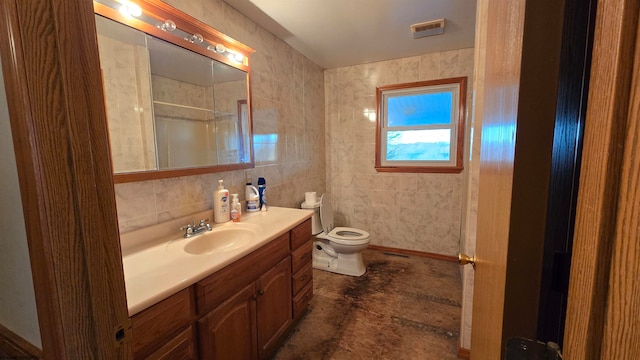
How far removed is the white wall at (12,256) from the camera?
478 mm

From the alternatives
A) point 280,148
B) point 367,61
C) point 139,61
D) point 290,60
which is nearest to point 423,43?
point 367,61

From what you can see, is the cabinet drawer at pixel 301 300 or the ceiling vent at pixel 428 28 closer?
the cabinet drawer at pixel 301 300

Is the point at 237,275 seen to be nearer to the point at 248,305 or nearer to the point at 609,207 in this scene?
the point at 248,305

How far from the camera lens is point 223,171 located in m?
1.78

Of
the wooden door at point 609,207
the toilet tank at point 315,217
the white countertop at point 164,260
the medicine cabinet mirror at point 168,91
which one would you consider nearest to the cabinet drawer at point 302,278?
the white countertop at point 164,260

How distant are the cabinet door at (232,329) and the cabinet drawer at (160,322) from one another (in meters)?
0.11

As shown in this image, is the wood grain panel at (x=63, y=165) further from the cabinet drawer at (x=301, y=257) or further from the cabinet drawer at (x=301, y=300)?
the cabinet drawer at (x=301, y=300)

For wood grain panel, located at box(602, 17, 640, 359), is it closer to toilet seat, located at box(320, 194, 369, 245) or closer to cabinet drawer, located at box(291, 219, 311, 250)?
cabinet drawer, located at box(291, 219, 311, 250)

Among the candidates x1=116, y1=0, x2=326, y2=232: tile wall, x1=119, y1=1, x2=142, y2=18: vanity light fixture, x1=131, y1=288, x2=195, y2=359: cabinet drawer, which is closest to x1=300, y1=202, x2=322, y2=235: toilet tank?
x1=116, y1=0, x2=326, y2=232: tile wall

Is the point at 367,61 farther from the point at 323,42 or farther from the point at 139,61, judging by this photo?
the point at 139,61

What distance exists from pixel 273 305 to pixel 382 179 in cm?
205

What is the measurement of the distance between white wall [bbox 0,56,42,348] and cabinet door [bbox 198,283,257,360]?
61cm

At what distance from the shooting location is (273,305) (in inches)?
61.2

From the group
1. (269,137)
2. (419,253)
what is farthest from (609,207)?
(419,253)
